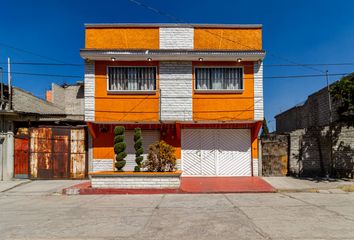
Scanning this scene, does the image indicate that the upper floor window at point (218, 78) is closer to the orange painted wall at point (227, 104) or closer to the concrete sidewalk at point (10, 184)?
the orange painted wall at point (227, 104)

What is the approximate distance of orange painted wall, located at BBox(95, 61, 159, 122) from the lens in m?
14.6

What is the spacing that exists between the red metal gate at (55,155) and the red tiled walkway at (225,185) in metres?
5.51

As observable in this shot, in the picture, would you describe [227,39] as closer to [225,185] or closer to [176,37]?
[176,37]

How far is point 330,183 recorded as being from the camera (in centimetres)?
1270

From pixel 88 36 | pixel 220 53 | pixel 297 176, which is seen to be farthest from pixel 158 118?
pixel 297 176

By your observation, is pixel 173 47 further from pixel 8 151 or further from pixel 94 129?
pixel 8 151

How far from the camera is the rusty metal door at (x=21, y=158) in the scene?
48.7 feet

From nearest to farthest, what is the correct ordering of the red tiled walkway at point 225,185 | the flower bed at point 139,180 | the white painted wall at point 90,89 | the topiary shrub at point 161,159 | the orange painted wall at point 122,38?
the red tiled walkway at point 225,185, the flower bed at point 139,180, the topiary shrub at point 161,159, the white painted wall at point 90,89, the orange painted wall at point 122,38

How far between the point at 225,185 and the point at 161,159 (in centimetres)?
292

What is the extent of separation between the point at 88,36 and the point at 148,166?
760 centimetres

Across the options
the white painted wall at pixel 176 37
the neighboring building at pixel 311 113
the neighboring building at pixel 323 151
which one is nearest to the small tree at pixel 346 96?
the neighboring building at pixel 323 151

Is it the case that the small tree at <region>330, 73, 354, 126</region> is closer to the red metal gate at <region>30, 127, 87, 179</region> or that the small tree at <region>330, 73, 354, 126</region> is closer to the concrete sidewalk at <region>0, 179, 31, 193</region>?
the red metal gate at <region>30, 127, 87, 179</region>

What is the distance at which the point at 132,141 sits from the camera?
48.9 feet

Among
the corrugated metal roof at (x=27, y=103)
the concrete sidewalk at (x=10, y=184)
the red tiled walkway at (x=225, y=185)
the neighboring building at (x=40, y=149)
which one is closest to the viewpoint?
the red tiled walkway at (x=225, y=185)
